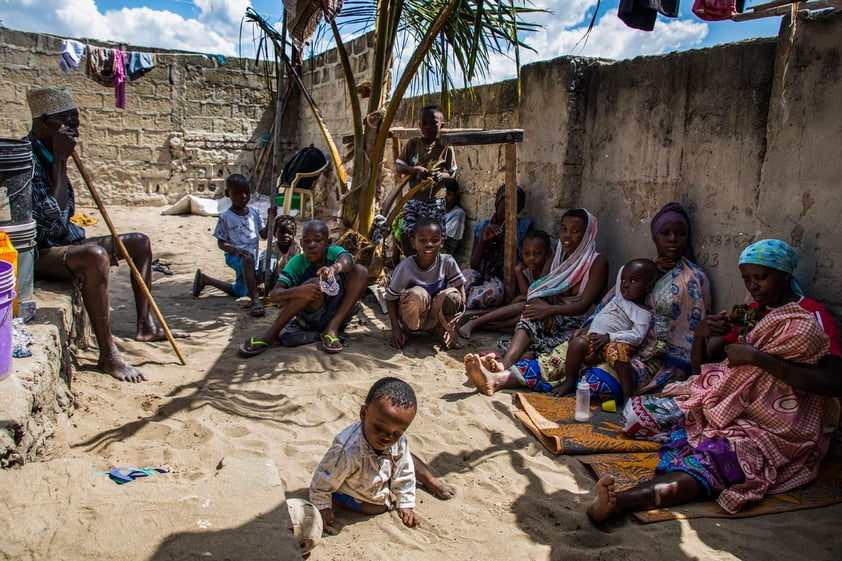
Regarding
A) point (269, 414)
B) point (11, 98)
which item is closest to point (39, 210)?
point (269, 414)

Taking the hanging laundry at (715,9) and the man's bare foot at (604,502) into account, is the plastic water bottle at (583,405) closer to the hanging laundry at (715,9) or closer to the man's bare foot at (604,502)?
the man's bare foot at (604,502)

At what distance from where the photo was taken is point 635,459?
3.24 m

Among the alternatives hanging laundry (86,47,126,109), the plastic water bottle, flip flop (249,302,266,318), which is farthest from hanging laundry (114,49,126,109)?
the plastic water bottle

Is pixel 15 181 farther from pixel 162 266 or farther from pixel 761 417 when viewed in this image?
pixel 162 266

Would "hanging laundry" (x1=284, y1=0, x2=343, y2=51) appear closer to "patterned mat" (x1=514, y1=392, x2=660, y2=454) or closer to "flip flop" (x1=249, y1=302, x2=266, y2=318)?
"flip flop" (x1=249, y1=302, x2=266, y2=318)

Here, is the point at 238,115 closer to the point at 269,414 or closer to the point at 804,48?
the point at 269,414

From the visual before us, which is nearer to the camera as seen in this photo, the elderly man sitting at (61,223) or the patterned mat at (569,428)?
the patterned mat at (569,428)

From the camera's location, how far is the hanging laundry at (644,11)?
3814mm

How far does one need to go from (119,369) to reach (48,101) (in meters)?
1.71

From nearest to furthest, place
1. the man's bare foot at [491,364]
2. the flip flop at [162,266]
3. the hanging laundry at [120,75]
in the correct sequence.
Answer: the man's bare foot at [491,364] < the flip flop at [162,266] < the hanging laundry at [120,75]

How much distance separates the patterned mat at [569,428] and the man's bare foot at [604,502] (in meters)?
0.66

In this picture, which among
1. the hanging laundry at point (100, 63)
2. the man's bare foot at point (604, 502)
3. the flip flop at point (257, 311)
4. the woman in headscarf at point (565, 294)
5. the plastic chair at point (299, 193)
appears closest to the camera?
the man's bare foot at point (604, 502)

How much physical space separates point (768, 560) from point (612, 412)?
55.0 inches

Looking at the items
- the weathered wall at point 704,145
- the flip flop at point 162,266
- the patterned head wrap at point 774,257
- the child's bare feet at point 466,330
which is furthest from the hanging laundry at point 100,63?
the patterned head wrap at point 774,257
